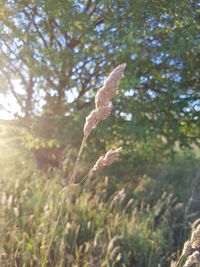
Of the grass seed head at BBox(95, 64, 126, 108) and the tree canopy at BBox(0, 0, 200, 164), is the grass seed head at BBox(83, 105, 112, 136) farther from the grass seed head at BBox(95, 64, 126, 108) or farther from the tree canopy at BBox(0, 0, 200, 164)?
the tree canopy at BBox(0, 0, 200, 164)

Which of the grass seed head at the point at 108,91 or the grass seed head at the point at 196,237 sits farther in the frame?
the grass seed head at the point at 196,237

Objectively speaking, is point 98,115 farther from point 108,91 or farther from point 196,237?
point 196,237

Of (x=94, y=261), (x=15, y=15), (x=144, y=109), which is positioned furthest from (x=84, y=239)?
(x=15, y=15)

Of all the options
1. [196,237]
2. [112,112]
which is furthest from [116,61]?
[196,237]

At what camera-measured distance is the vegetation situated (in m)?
4.13

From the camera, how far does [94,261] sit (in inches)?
118

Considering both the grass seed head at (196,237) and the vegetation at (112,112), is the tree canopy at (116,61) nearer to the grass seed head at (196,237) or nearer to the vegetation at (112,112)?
the vegetation at (112,112)

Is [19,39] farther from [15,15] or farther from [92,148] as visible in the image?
[92,148]

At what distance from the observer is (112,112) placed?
5801mm

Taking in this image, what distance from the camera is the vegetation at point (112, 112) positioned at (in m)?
4.13

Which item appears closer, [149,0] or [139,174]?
[149,0]

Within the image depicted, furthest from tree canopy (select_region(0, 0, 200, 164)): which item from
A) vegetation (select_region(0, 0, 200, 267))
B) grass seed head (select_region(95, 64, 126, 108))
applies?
grass seed head (select_region(95, 64, 126, 108))

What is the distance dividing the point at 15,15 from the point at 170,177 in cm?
348

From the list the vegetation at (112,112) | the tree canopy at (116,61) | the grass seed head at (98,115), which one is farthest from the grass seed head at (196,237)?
the tree canopy at (116,61)
